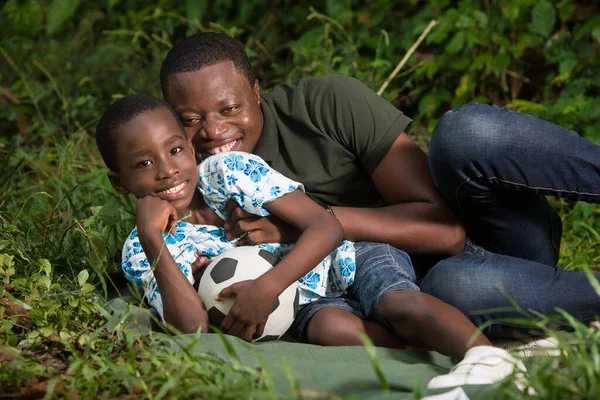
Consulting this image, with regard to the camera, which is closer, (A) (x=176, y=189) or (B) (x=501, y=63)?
(A) (x=176, y=189)

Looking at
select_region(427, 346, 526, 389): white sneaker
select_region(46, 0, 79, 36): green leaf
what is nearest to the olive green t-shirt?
select_region(427, 346, 526, 389): white sneaker

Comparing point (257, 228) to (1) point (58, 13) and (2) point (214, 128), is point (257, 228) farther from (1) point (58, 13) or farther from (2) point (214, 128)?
(1) point (58, 13)

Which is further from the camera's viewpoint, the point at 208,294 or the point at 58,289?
the point at 58,289

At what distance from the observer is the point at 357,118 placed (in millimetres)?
3248

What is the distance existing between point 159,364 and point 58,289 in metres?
0.88

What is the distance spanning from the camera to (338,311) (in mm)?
2947

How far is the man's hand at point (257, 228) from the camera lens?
3.00 metres

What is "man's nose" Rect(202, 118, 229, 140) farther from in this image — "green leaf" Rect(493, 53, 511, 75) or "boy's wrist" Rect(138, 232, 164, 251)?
"green leaf" Rect(493, 53, 511, 75)

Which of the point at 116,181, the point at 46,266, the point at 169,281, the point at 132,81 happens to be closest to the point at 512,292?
the point at 169,281

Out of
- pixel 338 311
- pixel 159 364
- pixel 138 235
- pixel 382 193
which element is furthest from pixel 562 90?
pixel 159 364

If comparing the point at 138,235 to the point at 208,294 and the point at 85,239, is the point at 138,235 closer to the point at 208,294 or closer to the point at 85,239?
the point at 208,294

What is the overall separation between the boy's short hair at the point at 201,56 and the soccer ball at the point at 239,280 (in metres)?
0.80

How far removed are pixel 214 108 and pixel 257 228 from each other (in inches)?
20.4

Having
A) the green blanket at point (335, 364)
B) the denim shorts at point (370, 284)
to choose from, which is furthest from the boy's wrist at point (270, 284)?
the denim shorts at point (370, 284)
